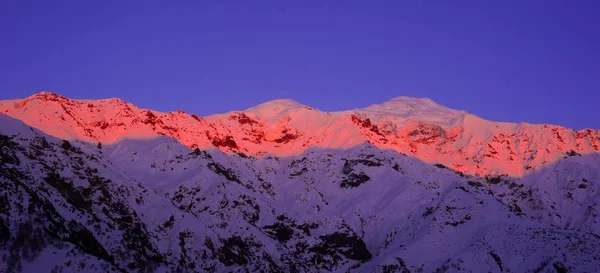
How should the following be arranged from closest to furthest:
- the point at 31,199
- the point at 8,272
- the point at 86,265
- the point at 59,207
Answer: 1. the point at 8,272
2. the point at 86,265
3. the point at 31,199
4. the point at 59,207

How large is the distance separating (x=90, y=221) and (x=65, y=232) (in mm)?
31238

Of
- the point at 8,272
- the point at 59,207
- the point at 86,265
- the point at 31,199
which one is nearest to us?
the point at 8,272

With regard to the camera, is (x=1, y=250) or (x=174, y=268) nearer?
(x=1, y=250)

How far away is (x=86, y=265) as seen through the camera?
154 m

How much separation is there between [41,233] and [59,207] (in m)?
34.1

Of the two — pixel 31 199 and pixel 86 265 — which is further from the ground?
pixel 31 199

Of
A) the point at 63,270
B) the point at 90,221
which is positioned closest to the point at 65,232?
the point at 63,270

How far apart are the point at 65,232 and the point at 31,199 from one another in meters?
8.39

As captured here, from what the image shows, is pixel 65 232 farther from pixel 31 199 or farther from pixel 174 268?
pixel 174 268

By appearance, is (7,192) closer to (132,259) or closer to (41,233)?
(41,233)

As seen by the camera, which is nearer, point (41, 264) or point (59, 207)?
point (41, 264)

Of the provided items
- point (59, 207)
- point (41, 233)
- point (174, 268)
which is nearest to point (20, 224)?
point (41, 233)

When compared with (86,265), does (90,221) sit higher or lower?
higher

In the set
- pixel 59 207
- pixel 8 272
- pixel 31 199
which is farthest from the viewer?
pixel 59 207
